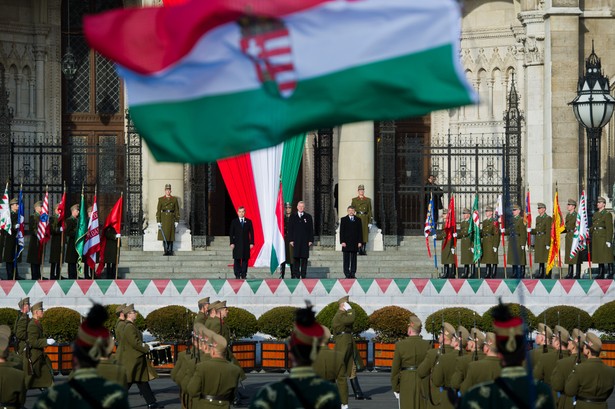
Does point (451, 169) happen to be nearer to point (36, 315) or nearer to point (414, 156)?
point (414, 156)

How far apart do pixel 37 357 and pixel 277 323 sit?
6510 mm

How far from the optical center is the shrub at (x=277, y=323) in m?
26.9

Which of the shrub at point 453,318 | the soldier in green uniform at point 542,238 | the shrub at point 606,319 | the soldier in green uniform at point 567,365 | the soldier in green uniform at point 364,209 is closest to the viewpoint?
the soldier in green uniform at point 567,365

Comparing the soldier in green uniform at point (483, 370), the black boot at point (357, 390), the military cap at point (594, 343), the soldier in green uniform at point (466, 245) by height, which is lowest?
the black boot at point (357, 390)

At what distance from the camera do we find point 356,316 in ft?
87.6

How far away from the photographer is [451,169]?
36406mm

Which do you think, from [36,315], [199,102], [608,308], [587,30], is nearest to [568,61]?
[587,30]

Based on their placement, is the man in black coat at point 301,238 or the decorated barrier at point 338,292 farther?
the man in black coat at point 301,238

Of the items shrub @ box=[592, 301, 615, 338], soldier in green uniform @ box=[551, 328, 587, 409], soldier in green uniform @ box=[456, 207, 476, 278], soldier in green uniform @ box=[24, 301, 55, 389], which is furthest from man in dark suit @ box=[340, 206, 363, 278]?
soldier in green uniform @ box=[551, 328, 587, 409]

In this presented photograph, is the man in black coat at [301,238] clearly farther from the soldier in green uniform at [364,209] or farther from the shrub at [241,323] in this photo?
the shrub at [241,323]

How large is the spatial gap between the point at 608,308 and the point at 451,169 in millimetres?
9953

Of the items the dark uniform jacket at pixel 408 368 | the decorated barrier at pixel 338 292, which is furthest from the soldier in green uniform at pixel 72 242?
the dark uniform jacket at pixel 408 368

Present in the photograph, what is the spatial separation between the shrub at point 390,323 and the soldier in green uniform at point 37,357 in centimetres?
731

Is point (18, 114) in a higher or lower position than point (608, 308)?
higher
